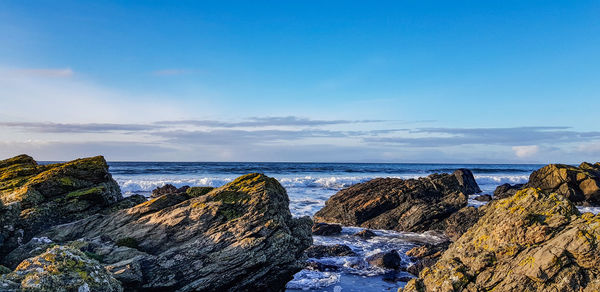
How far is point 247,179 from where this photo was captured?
47.1ft

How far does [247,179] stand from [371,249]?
9.90 meters

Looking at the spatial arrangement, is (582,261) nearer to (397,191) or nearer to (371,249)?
(371,249)

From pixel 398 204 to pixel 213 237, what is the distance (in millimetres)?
20480

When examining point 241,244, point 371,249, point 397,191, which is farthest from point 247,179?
point 397,191

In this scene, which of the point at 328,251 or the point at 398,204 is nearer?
the point at 328,251

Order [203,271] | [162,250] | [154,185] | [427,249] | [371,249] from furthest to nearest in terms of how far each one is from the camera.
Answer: [154,185] < [371,249] < [427,249] < [162,250] < [203,271]

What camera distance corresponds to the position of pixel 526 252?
9.04 metres

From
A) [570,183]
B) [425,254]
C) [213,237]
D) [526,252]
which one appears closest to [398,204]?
[425,254]

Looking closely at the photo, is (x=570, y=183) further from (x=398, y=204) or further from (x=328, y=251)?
(x=328, y=251)

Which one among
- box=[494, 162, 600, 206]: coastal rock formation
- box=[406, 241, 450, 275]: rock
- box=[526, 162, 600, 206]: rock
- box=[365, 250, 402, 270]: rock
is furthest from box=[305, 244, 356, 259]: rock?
box=[526, 162, 600, 206]: rock

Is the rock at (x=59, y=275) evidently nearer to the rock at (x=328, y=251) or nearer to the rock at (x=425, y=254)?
the rock at (x=328, y=251)

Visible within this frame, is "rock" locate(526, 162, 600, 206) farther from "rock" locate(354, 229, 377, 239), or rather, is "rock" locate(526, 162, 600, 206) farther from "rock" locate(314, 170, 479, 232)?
"rock" locate(354, 229, 377, 239)

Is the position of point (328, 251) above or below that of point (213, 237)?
below

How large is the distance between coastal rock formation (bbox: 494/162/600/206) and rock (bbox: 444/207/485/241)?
15736mm
